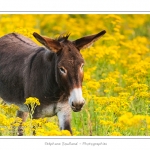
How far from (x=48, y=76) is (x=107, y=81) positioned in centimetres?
118

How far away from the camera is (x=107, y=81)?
11.0 meters

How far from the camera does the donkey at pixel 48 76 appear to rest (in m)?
9.69

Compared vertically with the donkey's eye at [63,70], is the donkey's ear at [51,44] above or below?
above

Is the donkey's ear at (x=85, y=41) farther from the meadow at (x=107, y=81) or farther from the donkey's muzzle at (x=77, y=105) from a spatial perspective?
the donkey's muzzle at (x=77, y=105)

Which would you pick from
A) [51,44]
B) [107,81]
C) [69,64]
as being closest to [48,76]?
[51,44]

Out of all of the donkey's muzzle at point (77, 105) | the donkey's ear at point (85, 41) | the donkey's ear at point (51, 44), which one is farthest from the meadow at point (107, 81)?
the donkey's ear at point (51, 44)

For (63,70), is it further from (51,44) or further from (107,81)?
(107,81)

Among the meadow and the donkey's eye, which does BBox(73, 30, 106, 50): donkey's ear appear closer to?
the donkey's eye

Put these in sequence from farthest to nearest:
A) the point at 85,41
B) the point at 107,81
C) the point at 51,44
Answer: the point at 107,81 < the point at 85,41 < the point at 51,44

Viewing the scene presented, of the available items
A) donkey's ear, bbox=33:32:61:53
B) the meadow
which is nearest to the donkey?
donkey's ear, bbox=33:32:61:53

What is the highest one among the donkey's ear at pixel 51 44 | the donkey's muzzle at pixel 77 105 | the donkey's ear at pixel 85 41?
the donkey's ear at pixel 85 41

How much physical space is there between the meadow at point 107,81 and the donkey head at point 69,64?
0.52 metres

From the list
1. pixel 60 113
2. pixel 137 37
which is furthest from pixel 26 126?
pixel 137 37

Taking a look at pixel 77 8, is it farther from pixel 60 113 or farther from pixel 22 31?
pixel 60 113
